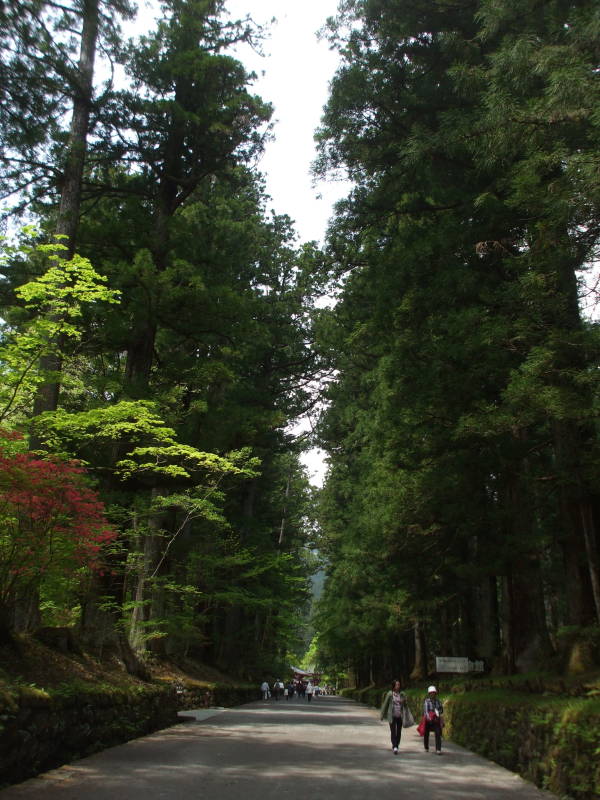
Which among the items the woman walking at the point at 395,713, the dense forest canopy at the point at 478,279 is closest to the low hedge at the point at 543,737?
the dense forest canopy at the point at 478,279

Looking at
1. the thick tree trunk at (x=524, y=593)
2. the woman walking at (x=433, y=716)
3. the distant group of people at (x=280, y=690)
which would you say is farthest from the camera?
the distant group of people at (x=280, y=690)

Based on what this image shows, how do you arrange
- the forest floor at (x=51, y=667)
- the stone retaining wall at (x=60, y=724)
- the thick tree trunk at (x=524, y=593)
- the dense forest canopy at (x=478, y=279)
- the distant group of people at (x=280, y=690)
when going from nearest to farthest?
the stone retaining wall at (x=60, y=724) < the forest floor at (x=51, y=667) < the dense forest canopy at (x=478, y=279) < the thick tree trunk at (x=524, y=593) < the distant group of people at (x=280, y=690)

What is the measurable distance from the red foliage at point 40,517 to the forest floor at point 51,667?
0.97 m

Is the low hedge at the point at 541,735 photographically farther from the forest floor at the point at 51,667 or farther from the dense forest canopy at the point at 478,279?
the forest floor at the point at 51,667

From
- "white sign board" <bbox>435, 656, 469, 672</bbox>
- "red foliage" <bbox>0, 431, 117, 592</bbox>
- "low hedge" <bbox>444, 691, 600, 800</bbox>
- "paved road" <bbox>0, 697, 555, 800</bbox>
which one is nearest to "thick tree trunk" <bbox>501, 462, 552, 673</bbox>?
"white sign board" <bbox>435, 656, 469, 672</bbox>

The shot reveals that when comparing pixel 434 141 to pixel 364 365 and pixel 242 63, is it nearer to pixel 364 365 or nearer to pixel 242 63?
pixel 242 63

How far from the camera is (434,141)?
1212 cm

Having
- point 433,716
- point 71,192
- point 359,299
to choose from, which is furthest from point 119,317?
point 433,716

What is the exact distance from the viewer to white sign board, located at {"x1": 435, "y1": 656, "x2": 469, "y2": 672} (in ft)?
51.6

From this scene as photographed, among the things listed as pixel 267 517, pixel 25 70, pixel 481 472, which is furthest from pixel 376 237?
pixel 267 517

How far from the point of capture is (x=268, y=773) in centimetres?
816

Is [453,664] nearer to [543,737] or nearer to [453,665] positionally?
[453,665]

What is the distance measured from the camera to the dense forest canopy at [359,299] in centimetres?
864

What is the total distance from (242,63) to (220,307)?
6.71 metres
